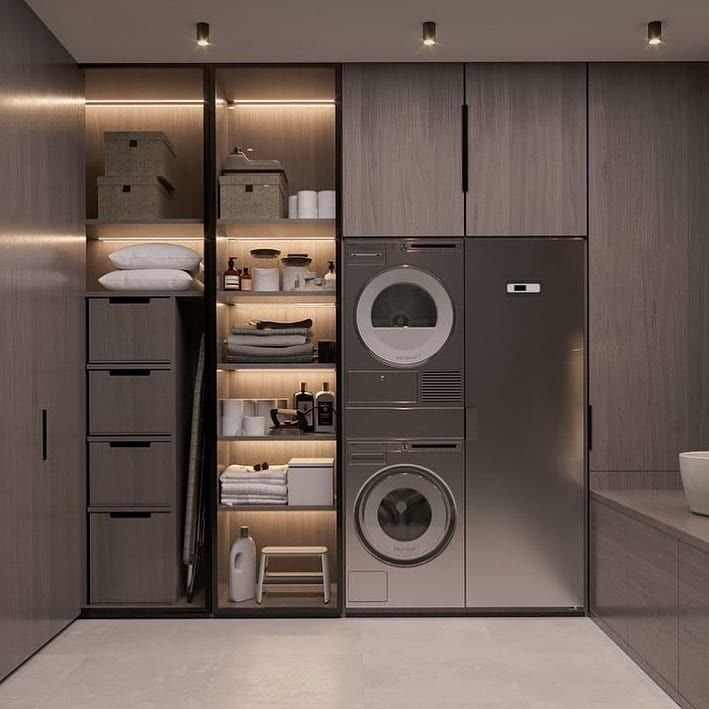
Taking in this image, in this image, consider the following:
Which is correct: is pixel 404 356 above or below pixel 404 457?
above

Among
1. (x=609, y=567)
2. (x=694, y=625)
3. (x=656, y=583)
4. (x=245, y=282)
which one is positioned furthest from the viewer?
(x=245, y=282)

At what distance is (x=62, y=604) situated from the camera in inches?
159

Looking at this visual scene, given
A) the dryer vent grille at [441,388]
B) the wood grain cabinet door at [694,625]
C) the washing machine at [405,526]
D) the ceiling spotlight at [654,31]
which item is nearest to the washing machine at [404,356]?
the dryer vent grille at [441,388]

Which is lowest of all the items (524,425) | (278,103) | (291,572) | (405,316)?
(291,572)

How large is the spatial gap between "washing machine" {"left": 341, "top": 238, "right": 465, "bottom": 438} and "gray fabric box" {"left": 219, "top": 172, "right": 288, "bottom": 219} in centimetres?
52

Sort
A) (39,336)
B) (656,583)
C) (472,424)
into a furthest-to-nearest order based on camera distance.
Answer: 1. (472,424)
2. (39,336)
3. (656,583)

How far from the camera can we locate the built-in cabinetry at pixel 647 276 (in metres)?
4.35

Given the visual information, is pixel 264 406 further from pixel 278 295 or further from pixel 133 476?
pixel 133 476

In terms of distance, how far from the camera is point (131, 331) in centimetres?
434

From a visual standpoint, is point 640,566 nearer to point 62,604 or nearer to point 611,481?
point 611,481

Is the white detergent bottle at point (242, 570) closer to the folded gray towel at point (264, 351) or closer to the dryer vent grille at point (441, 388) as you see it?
the folded gray towel at point (264, 351)

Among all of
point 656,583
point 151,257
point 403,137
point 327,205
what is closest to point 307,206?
point 327,205

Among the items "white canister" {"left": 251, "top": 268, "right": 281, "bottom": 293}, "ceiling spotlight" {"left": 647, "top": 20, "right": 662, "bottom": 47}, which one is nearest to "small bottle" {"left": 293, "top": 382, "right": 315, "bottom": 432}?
"white canister" {"left": 251, "top": 268, "right": 281, "bottom": 293}

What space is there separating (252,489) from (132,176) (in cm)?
164
